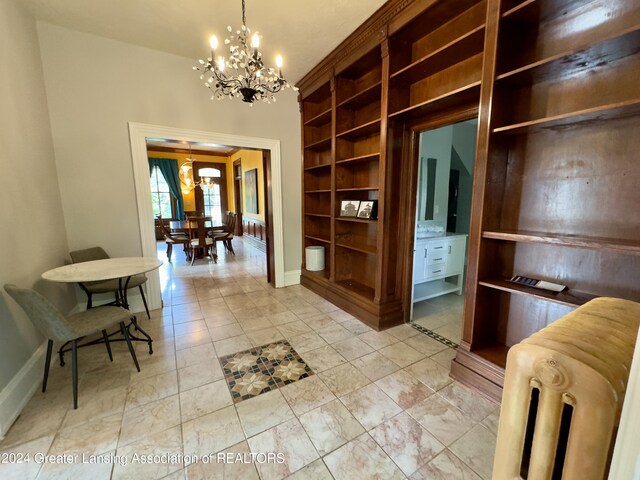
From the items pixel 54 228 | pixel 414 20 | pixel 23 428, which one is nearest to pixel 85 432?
pixel 23 428

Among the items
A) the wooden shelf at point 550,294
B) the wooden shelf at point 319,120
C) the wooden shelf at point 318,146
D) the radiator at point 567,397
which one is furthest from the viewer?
the wooden shelf at point 318,146

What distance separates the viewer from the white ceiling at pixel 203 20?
2307 millimetres

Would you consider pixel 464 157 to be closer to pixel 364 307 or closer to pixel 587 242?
pixel 364 307

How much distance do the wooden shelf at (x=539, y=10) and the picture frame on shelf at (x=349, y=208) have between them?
2.02m

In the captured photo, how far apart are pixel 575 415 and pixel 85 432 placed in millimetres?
2330

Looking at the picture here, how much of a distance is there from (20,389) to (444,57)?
12.6 feet

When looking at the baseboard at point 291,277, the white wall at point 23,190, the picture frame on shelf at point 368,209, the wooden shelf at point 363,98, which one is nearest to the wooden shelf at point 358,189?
the picture frame on shelf at point 368,209

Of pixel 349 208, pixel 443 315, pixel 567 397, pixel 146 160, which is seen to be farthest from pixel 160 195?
pixel 567 397

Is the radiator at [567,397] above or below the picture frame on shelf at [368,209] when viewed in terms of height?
below

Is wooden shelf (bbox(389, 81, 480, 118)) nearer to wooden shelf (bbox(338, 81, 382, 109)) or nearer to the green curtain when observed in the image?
wooden shelf (bbox(338, 81, 382, 109))

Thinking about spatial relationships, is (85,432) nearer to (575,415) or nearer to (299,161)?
(575,415)

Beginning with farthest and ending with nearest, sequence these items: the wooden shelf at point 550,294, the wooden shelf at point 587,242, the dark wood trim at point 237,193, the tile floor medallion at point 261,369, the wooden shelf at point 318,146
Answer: the dark wood trim at point 237,193, the wooden shelf at point 318,146, the tile floor medallion at point 261,369, the wooden shelf at point 550,294, the wooden shelf at point 587,242

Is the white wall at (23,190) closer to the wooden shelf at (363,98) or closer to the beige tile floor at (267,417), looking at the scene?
the beige tile floor at (267,417)

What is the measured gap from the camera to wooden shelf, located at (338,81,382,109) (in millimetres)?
2721
